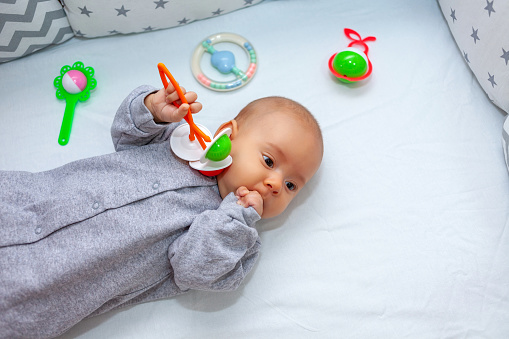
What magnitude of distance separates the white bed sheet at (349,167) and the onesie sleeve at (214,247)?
137 mm

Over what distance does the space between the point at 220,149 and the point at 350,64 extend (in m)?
0.57

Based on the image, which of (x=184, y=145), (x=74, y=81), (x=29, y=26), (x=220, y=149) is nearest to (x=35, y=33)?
(x=29, y=26)

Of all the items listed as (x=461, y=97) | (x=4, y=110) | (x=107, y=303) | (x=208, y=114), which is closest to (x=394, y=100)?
(x=461, y=97)

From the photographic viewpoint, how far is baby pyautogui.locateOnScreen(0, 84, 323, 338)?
1085 mm

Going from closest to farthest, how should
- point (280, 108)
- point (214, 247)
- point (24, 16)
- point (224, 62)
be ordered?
1. point (214, 247)
2. point (280, 108)
3. point (24, 16)
4. point (224, 62)

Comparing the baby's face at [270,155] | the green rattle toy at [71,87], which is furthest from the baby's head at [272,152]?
the green rattle toy at [71,87]

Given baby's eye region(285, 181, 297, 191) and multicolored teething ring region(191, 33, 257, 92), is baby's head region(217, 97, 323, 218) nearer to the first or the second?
baby's eye region(285, 181, 297, 191)

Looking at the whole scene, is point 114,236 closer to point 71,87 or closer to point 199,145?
point 199,145

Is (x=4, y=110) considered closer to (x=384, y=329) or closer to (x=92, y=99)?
(x=92, y=99)

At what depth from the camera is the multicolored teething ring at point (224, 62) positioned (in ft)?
4.71

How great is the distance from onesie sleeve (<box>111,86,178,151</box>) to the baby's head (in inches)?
7.6

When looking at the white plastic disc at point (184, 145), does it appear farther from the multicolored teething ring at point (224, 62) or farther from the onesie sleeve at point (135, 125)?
the multicolored teething ring at point (224, 62)

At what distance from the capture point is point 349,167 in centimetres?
138

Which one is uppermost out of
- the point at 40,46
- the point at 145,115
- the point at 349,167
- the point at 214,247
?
the point at 40,46
